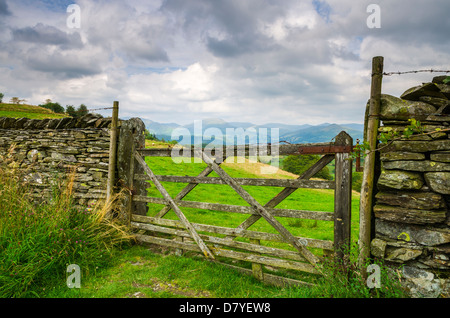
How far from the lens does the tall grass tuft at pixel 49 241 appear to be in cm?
417

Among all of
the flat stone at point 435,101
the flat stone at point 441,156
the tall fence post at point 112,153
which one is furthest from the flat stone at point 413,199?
the tall fence post at point 112,153

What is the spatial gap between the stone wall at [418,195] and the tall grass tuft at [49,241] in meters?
4.91

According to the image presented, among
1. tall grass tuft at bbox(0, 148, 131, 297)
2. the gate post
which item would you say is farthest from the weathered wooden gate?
tall grass tuft at bbox(0, 148, 131, 297)

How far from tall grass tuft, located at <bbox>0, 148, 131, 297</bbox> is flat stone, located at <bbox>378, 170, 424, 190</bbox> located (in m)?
5.01


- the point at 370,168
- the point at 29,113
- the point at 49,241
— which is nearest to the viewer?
the point at 370,168

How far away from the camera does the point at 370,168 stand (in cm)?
377

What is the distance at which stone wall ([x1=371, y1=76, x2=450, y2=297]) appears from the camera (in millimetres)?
3332

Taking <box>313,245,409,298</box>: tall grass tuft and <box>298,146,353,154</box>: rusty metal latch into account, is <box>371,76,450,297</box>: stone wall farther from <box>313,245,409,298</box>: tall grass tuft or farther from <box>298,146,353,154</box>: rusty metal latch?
<box>298,146,353,154</box>: rusty metal latch

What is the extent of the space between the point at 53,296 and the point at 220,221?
4883mm

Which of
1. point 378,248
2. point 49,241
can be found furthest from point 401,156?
point 49,241

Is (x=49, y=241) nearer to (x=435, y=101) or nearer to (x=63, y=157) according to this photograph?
(x=63, y=157)

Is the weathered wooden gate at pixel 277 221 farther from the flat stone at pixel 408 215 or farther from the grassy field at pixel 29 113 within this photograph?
the grassy field at pixel 29 113

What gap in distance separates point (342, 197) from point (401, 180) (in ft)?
2.70
